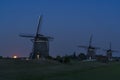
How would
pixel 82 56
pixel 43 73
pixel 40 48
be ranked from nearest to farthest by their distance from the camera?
pixel 43 73
pixel 40 48
pixel 82 56

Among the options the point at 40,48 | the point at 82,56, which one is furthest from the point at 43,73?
the point at 82,56

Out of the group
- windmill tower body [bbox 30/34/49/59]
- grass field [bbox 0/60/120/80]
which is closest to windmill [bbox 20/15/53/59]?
windmill tower body [bbox 30/34/49/59]

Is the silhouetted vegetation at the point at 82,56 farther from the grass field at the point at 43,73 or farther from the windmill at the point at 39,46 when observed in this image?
the grass field at the point at 43,73

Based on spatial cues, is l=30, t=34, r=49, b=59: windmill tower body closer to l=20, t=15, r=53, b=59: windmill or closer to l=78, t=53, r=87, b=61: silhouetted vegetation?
l=20, t=15, r=53, b=59: windmill

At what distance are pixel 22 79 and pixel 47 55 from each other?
202 ft

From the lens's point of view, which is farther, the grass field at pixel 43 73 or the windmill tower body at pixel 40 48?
the windmill tower body at pixel 40 48

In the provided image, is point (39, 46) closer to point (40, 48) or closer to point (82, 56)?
point (40, 48)

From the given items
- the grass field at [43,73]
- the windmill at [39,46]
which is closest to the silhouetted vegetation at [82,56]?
the windmill at [39,46]

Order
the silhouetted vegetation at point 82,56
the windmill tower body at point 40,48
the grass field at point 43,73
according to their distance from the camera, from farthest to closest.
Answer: the silhouetted vegetation at point 82,56 → the windmill tower body at point 40,48 → the grass field at point 43,73

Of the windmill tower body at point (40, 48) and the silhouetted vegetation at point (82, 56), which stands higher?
the windmill tower body at point (40, 48)

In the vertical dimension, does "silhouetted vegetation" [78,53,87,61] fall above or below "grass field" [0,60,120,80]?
above

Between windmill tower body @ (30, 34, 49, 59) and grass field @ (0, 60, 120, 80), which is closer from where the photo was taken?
grass field @ (0, 60, 120, 80)

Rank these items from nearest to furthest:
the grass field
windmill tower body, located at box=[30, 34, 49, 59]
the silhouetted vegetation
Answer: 1. the grass field
2. windmill tower body, located at box=[30, 34, 49, 59]
3. the silhouetted vegetation

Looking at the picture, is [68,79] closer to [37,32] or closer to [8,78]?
[8,78]
